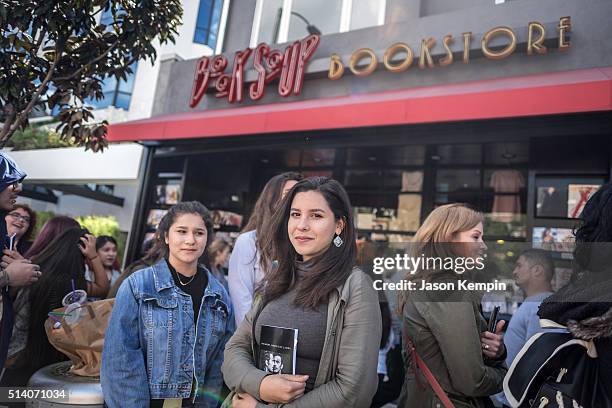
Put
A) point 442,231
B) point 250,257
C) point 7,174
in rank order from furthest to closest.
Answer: point 250,257 < point 7,174 < point 442,231

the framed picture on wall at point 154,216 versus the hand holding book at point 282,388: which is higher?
the framed picture on wall at point 154,216

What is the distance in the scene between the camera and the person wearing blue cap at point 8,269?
94.1 inches

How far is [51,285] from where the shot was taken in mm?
2779

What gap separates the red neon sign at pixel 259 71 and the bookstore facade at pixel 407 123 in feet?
0.07

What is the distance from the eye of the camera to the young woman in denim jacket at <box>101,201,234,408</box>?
6.34 feet

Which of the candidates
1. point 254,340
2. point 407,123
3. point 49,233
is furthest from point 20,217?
point 407,123

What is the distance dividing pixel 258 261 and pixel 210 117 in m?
3.94

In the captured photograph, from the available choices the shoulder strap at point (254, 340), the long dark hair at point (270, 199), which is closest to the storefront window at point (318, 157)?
the long dark hair at point (270, 199)

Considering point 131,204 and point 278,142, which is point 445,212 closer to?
point 278,142

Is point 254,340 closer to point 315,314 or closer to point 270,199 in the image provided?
point 315,314

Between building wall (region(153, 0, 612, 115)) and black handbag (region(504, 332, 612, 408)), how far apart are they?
4641mm

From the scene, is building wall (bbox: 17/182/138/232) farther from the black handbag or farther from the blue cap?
the black handbag

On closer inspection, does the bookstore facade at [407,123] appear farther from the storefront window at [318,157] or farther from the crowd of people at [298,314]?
the crowd of people at [298,314]

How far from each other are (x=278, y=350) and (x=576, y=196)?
4429 mm
